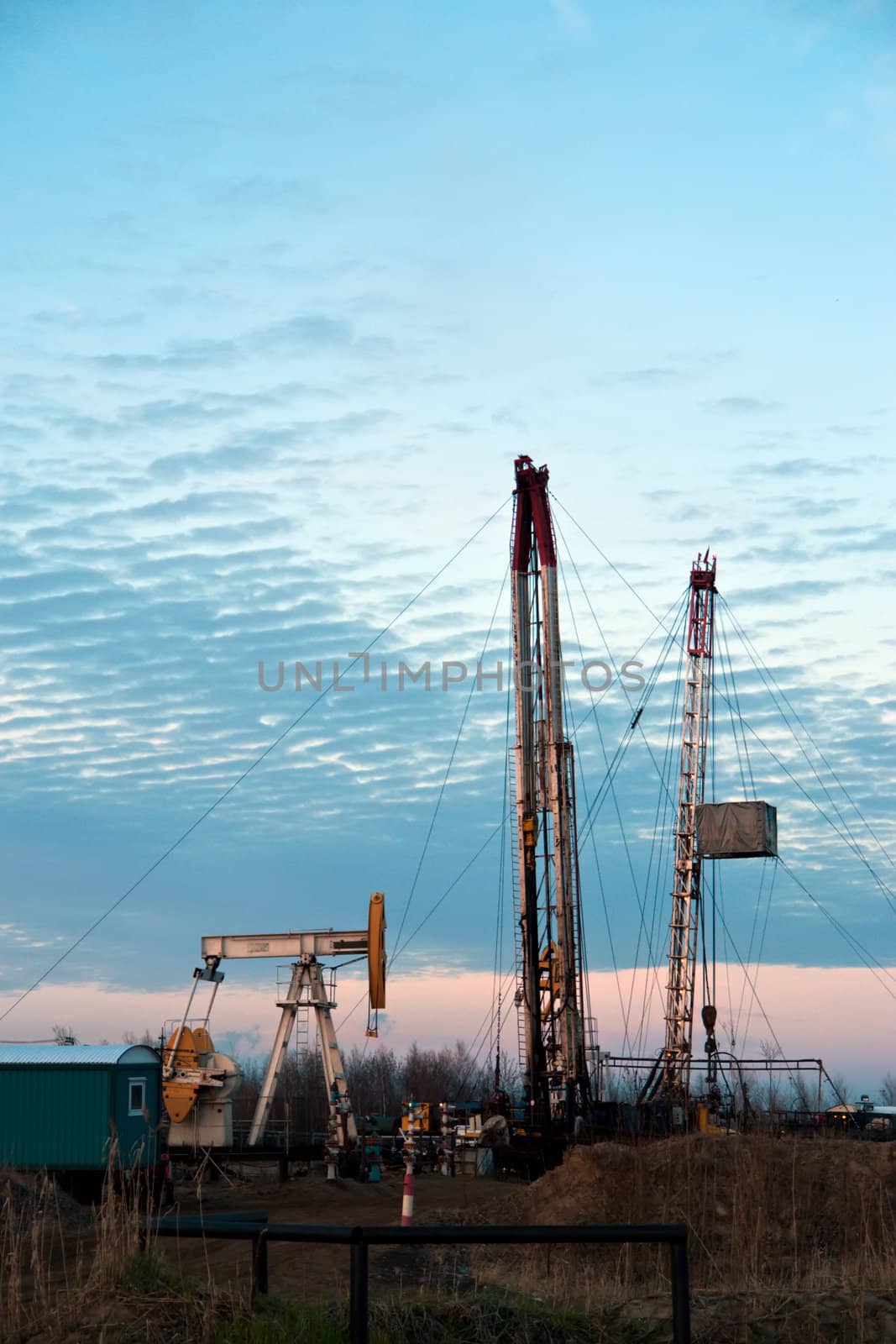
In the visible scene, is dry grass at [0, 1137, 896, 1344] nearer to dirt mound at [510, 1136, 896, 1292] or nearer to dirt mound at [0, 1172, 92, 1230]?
dirt mound at [0, 1172, 92, 1230]

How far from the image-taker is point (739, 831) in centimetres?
4831

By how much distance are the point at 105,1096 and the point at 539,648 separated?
16.2 m

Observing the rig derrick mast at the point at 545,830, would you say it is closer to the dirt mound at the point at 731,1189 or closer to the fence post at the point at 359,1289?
the dirt mound at the point at 731,1189

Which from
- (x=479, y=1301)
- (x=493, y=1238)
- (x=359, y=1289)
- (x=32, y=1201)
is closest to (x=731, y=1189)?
(x=32, y=1201)

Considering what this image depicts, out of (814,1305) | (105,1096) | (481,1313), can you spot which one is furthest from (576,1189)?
(481,1313)

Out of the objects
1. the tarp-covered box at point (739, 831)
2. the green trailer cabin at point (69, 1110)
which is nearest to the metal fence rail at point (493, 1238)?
the green trailer cabin at point (69, 1110)

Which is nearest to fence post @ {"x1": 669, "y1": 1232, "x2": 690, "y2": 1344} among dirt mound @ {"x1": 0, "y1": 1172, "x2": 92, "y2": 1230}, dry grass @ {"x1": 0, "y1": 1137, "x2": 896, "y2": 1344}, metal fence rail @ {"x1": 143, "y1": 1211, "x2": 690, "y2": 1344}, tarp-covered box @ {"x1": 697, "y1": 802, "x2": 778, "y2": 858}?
metal fence rail @ {"x1": 143, "y1": 1211, "x2": 690, "y2": 1344}

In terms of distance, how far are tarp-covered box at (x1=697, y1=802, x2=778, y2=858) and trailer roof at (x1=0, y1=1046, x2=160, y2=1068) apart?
85.2ft

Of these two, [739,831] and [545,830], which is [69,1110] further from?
[739,831]

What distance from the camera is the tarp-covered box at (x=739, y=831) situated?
157ft

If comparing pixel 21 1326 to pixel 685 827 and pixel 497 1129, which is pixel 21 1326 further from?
pixel 685 827

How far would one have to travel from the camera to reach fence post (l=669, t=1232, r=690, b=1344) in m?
7.50

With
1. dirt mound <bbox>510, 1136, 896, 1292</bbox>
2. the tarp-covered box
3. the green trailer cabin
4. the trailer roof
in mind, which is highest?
the tarp-covered box

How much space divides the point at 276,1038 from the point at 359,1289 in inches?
985
